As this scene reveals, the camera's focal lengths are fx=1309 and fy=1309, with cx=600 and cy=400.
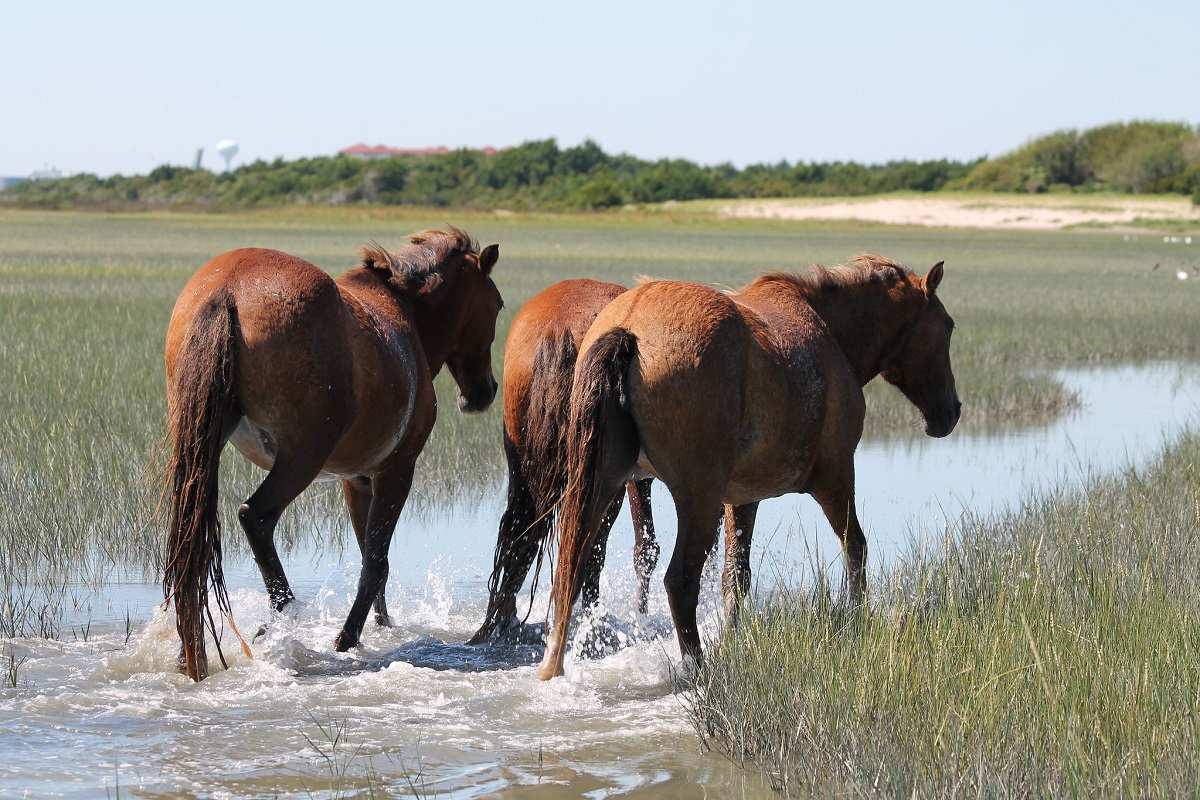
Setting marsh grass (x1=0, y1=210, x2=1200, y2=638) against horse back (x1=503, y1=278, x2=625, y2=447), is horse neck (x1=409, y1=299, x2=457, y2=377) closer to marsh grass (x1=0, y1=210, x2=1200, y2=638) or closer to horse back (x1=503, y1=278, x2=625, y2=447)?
marsh grass (x1=0, y1=210, x2=1200, y2=638)

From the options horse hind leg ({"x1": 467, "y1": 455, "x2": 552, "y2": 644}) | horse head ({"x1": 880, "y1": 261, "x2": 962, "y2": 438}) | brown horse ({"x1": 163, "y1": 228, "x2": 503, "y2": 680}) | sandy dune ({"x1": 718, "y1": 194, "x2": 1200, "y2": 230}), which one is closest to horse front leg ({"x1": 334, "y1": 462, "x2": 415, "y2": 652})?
brown horse ({"x1": 163, "y1": 228, "x2": 503, "y2": 680})

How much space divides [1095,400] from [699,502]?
10.9 meters

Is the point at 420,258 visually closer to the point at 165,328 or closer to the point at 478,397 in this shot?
the point at 478,397

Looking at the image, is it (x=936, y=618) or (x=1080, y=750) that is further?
(x=936, y=618)

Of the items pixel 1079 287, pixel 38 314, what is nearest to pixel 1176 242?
pixel 1079 287

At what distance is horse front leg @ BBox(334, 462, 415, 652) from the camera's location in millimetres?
5777

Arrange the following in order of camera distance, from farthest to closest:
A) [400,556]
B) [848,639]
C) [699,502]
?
1. [400,556]
2. [699,502]
3. [848,639]

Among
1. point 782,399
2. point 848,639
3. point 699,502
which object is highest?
point 782,399

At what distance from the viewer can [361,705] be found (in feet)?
15.9

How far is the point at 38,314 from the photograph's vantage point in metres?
16.8

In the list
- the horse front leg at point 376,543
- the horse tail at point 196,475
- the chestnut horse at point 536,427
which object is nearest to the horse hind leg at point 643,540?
the chestnut horse at point 536,427

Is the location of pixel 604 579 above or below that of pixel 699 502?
below

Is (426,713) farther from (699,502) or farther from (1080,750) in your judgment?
(1080,750)

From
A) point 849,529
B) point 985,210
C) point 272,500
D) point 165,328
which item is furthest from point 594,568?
point 985,210
